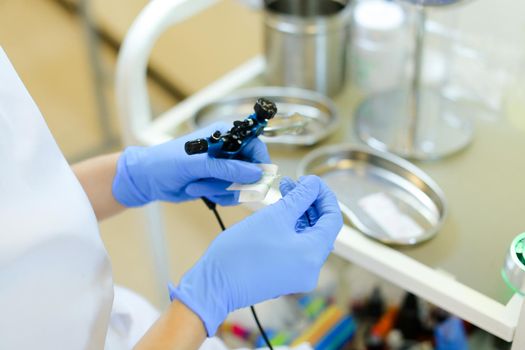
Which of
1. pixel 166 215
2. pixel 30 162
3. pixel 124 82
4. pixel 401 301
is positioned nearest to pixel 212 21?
pixel 166 215

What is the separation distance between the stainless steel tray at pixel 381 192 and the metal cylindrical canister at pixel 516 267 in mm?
162

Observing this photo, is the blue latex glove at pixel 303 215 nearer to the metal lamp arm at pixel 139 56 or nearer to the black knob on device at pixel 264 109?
the black knob on device at pixel 264 109

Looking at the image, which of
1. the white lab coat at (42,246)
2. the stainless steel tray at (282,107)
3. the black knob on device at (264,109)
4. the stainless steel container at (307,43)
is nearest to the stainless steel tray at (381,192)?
the stainless steel tray at (282,107)

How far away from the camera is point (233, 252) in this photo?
909mm

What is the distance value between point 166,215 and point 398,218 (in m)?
1.26

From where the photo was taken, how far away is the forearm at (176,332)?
2.88 ft

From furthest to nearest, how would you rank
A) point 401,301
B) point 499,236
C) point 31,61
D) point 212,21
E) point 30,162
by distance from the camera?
1. point 31,61
2. point 212,21
3. point 401,301
4. point 499,236
5. point 30,162

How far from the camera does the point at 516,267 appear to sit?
0.97 metres

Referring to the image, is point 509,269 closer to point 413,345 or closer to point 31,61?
point 413,345

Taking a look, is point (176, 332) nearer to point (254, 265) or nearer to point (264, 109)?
point (254, 265)

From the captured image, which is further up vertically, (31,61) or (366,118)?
(366,118)

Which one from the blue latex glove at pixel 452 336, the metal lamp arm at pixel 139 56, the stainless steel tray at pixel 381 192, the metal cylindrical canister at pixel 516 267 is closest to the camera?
the metal cylindrical canister at pixel 516 267

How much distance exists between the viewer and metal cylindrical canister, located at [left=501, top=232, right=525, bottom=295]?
0.97m

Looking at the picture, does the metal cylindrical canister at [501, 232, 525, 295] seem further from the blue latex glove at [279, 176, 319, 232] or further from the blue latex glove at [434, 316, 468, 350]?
the blue latex glove at [434, 316, 468, 350]
